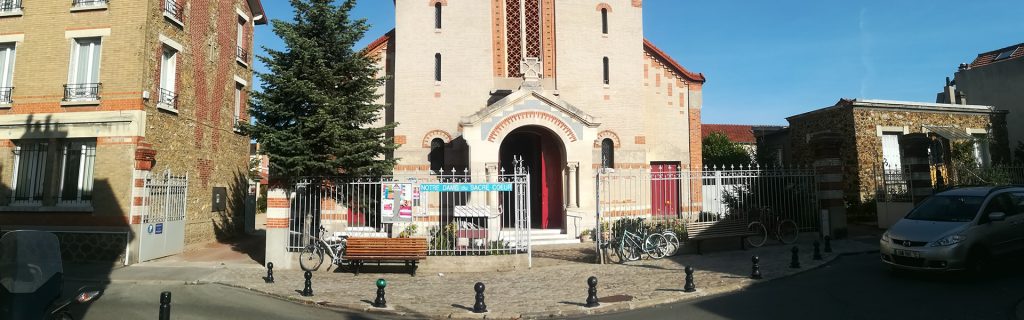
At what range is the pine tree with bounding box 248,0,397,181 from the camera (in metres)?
13.8

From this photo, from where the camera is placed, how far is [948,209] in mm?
10602

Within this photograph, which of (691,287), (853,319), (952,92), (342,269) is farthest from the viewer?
(952,92)

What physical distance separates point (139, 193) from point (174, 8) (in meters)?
5.52

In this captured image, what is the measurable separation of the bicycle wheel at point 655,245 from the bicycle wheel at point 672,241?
0.12 m

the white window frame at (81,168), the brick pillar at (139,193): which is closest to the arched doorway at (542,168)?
the brick pillar at (139,193)

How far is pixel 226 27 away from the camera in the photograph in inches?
739

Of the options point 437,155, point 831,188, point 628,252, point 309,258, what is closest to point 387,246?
point 309,258

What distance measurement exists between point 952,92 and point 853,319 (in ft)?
81.4

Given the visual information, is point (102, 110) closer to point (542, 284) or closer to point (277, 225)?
point (277, 225)

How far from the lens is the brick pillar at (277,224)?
12.4 m

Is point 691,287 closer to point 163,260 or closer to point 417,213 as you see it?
point 417,213

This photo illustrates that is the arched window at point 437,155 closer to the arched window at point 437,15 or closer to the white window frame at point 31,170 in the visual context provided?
the arched window at point 437,15

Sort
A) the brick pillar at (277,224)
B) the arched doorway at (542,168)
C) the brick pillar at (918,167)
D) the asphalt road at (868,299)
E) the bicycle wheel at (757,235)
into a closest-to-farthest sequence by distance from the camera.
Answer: the asphalt road at (868,299) < the brick pillar at (277,224) < the bicycle wheel at (757,235) < the brick pillar at (918,167) < the arched doorway at (542,168)

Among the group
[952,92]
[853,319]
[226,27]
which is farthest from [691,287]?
[952,92]
